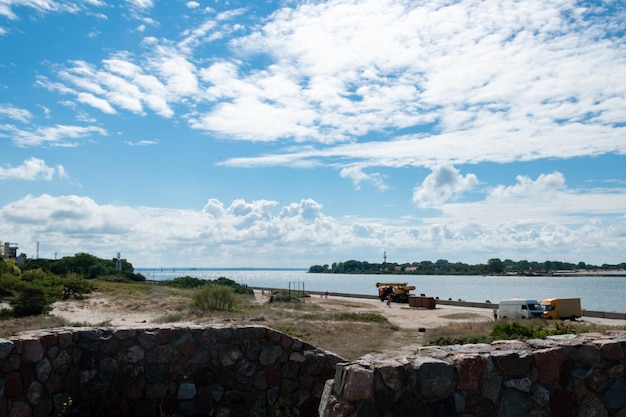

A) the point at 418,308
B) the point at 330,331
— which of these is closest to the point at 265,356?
the point at 330,331

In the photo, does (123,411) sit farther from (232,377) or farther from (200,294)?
(200,294)

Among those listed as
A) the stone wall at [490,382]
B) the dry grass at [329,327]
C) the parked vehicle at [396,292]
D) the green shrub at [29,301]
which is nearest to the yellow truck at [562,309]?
the dry grass at [329,327]

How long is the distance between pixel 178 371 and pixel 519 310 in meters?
33.2

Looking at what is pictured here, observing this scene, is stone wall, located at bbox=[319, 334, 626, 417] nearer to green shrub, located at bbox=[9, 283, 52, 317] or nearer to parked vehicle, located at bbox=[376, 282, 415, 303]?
green shrub, located at bbox=[9, 283, 52, 317]

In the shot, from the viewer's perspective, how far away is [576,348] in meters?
5.36

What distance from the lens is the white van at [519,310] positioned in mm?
36438

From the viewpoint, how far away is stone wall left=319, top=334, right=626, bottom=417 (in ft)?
16.0

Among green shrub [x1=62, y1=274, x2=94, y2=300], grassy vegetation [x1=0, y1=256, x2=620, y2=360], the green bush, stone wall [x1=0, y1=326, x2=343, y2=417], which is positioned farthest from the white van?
stone wall [x1=0, y1=326, x2=343, y2=417]

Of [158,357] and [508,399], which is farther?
[158,357]

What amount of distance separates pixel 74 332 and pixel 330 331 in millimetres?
18573

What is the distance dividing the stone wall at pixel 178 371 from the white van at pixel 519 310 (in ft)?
103

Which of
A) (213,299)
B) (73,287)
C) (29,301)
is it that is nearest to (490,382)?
(29,301)

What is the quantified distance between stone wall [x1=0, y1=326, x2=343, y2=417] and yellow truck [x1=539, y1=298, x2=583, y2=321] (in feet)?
106

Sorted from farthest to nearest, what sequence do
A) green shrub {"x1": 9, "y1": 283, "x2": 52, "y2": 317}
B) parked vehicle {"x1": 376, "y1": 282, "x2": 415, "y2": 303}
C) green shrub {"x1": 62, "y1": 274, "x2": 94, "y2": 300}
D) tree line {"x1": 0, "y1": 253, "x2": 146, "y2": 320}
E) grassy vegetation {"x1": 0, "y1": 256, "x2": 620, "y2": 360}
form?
parked vehicle {"x1": 376, "y1": 282, "x2": 415, "y2": 303}, green shrub {"x1": 62, "y1": 274, "x2": 94, "y2": 300}, tree line {"x1": 0, "y1": 253, "x2": 146, "y2": 320}, green shrub {"x1": 9, "y1": 283, "x2": 52, "y2": 317}, grassy vegetation {"x1": 0, "y1": 256, "x2": 620, "y2": 360}
